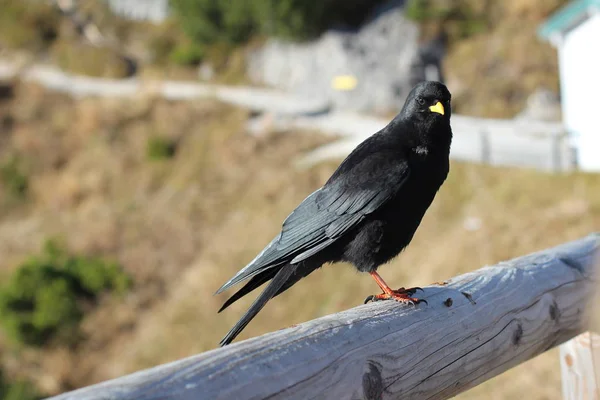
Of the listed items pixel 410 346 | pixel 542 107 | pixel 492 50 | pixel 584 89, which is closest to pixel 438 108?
pixel 410 346

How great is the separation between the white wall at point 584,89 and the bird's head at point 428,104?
8545 mm

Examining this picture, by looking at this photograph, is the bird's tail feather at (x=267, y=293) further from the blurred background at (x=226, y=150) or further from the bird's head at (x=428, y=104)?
the blurred background at (x=226, y=150)

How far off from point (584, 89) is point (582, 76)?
9.2 inches

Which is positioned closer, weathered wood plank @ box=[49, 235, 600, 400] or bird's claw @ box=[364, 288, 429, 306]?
weathered wood plank @ box=[49, 235, 600, 400]

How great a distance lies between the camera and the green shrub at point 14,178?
1892cm

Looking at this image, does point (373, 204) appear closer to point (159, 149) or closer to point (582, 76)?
point (582, 76)

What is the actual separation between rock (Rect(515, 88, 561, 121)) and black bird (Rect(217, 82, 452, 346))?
13713mm

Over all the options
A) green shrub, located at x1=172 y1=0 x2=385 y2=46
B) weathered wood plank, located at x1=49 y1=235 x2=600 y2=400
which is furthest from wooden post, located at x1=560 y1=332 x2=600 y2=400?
green shrub, located at x1=172 y1=0 x2=385 y2=46

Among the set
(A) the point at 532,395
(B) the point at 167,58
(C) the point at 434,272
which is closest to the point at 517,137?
(C) the point at 434,272

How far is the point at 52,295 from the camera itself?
37.6ft

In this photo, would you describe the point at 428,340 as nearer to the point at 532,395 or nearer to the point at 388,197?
the point at 388,197

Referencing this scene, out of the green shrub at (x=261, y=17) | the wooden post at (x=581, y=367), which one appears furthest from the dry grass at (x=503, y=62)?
the wooden post at (x=581, y=367)

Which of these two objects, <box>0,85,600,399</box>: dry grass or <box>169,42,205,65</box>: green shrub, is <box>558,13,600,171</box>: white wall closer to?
<box>0,85,600,399</box>: dry grass

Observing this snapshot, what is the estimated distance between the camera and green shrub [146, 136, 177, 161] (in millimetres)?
17688
